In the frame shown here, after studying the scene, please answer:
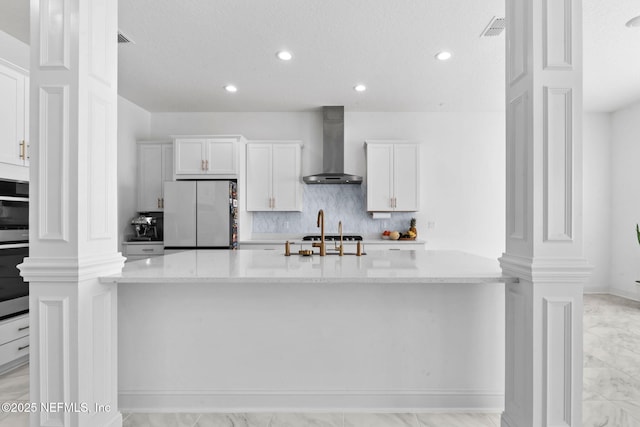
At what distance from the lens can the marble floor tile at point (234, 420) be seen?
6.45 feet

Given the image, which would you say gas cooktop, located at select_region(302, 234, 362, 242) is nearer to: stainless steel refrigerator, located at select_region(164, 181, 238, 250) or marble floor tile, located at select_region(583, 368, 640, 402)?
stainless steel refrigerator, located at select_region(164, 181, 238, 250)

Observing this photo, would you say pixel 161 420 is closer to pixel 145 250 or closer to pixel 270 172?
pixel 145 250

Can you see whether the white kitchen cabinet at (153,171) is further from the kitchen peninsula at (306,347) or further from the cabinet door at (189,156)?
the kitchen peninsula at (306,347)

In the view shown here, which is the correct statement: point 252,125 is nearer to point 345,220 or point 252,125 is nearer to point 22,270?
point 345,220

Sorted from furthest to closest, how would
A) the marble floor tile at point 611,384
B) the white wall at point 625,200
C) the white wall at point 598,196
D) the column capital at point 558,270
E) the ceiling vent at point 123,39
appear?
the white wall at point 598,196 < the white wall at point 625,200 < the ceiling vent at point 123,39 < the marble floor tile at point 611,384 < the column capital at point 558,270

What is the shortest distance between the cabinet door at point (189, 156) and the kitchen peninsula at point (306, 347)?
2902 mm

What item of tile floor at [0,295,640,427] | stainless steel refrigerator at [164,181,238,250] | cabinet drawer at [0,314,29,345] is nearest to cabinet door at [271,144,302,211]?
stainless steel refrigerator at [164,181,238,250]

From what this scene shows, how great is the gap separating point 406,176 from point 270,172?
1869 millimetres

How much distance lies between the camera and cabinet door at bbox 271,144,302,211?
199 inches

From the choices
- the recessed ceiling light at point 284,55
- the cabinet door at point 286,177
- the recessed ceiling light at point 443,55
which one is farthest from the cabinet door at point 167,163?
the recessed ceiling light at point 443,55

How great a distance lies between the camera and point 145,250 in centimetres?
468

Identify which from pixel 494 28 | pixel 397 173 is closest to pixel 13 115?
pixel 494 28

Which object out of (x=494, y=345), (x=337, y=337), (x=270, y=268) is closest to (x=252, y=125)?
(x=270, y=268)

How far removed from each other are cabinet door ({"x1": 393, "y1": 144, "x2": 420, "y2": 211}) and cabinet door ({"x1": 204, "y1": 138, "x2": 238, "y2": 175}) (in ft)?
7.14
